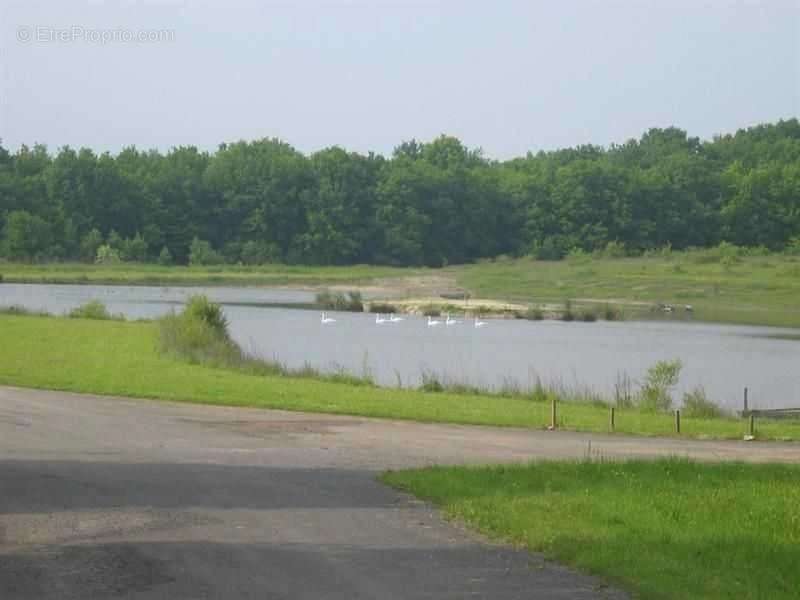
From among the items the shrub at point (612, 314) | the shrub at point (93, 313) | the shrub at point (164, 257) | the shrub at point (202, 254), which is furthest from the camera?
the shrub at point (202, 254)

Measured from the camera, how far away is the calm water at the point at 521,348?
144 ft

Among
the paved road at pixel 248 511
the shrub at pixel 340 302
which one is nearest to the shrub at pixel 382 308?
the shrub at pixel 340 302

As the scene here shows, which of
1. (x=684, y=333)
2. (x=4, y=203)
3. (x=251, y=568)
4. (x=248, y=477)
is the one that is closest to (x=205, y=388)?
(x=248, y=477)

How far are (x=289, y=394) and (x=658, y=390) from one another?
9.48 metres

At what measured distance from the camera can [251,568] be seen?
489 inches

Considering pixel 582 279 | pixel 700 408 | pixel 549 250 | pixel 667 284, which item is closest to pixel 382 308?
pixel 667 284

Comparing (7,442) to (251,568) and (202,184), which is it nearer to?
(251,568)

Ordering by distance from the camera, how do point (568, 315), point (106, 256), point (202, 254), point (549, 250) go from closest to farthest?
point (568, 315)
point (106, 256)
point (202, 254)
point (549, 250)

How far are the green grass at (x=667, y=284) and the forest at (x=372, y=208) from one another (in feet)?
47.2

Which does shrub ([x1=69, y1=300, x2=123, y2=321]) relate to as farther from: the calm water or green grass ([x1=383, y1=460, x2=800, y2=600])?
green grass ([x1=383, y1=460, x2=800, y2=600])

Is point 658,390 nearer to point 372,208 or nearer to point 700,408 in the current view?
point 700,408

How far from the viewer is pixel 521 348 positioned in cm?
5656

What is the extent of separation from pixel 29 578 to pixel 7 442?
10995 mm

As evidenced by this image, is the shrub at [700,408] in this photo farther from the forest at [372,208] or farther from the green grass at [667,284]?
the forest at [372,208]
